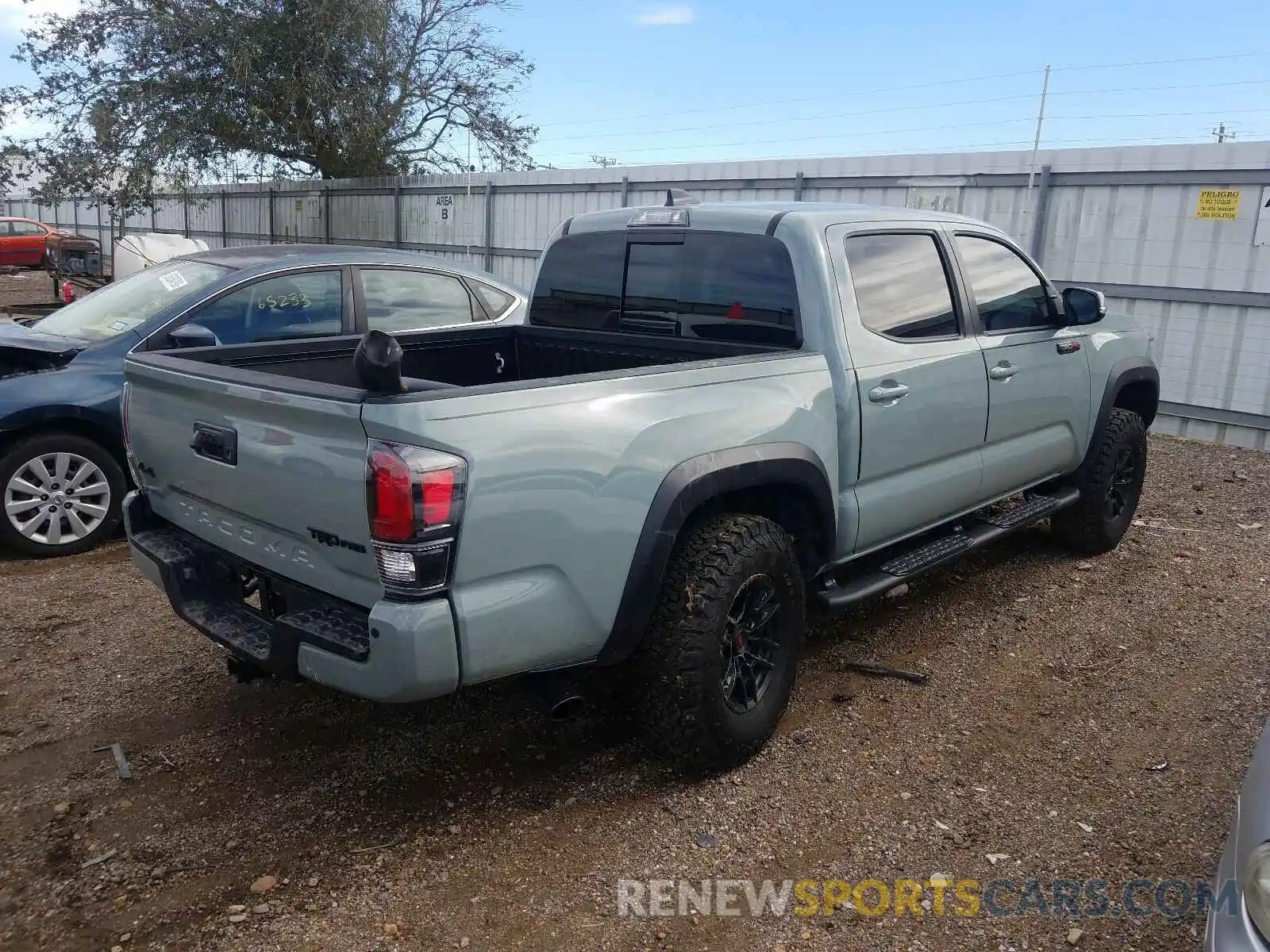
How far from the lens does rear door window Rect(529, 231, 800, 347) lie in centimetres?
374

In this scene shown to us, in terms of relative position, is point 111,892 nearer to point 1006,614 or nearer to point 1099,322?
point 1006,614

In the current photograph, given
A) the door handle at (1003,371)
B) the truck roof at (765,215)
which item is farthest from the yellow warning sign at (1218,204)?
the truck roof at (765,215)

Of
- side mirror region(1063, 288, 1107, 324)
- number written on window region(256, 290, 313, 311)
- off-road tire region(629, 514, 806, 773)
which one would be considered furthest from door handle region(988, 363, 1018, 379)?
number written on window region(256, 290, 313, 311)

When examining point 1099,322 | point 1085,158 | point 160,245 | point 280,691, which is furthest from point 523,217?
point 280,691

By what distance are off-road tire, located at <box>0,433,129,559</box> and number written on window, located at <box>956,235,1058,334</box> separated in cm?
431

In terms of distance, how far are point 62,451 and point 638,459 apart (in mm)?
3867

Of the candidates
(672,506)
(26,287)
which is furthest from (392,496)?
(26,287)

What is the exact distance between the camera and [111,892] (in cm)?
272

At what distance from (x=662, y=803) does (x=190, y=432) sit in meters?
1.91

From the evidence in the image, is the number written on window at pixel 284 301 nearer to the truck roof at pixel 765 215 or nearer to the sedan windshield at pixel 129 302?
the sedan windshield at pixel 129 302

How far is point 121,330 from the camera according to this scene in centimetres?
560

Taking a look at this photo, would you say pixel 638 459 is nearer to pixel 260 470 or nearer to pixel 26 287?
pixel 260 470

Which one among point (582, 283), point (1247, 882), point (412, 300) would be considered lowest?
point (1247, 882)
